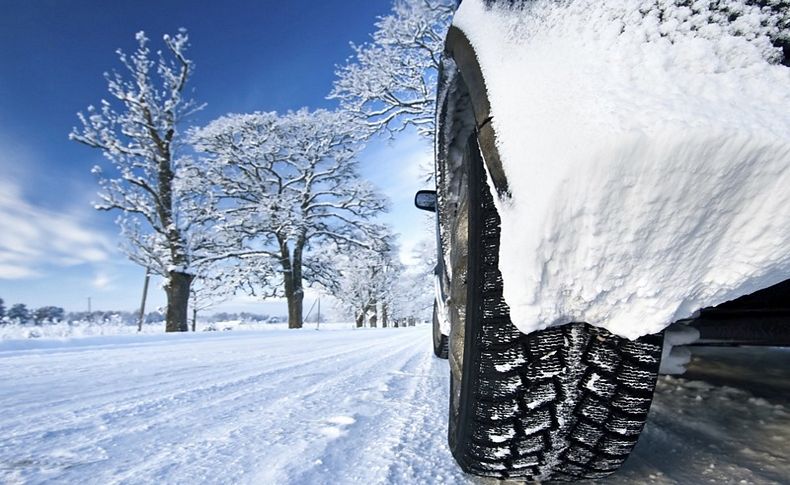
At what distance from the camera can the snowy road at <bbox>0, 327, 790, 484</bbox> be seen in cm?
93

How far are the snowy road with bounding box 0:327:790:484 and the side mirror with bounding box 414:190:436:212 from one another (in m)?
0.88

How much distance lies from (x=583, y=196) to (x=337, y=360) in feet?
9.50

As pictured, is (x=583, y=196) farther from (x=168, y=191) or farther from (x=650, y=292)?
(x=168, y=191)

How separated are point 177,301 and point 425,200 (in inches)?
395

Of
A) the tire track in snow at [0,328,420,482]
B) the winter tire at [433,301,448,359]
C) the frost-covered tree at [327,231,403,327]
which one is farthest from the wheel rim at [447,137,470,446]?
the frost-covered tree at [327,231,403,327]

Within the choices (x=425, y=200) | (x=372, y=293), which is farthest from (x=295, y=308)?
(x=372, y=293)

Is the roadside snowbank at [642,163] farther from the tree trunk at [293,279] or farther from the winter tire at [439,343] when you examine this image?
the tree trunk at [293,279]

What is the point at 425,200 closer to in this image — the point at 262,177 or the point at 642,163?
the point at 642,163

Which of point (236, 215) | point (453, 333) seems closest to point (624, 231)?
point (453, 333)

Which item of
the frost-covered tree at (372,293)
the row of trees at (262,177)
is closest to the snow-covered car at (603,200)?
the row of trees at (262,177)

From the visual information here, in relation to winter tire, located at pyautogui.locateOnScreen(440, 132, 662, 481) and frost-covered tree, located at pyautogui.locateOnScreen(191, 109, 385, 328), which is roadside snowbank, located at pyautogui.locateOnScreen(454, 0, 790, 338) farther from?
frost-covered tree, located at pyautogui.locateOnScreen(191, 109, 385, 328)

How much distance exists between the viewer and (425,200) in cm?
195

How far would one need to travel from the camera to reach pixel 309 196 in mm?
13852

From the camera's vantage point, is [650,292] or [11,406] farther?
[11,406]
